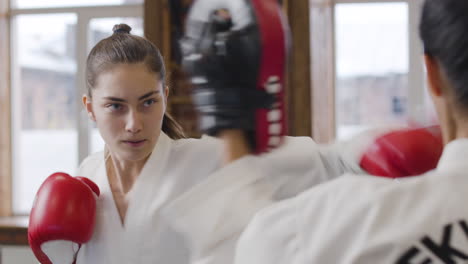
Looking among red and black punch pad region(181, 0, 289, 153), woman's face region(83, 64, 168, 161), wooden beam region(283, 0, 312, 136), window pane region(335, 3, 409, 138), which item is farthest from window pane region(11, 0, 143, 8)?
red and black punch pad region(181, 0, 289, 153)

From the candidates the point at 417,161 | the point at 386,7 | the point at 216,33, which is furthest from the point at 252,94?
the point at 386,7

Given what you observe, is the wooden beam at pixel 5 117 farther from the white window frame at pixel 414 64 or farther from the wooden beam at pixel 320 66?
the white window frame at pixel 414 64

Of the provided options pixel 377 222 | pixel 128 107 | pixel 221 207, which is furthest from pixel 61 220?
pixel 377 222

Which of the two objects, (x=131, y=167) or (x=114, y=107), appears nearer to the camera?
(x=114, y=107)

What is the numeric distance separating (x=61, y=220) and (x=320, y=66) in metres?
2.88

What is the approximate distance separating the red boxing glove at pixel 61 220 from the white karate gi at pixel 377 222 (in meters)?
0.95

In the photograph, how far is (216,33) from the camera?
669 mm

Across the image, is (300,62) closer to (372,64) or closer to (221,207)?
(372,64)

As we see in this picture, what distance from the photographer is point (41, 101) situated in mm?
4520

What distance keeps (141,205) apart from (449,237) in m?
1.11

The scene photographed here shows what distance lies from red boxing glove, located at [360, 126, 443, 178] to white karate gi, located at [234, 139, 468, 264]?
12.8 inches

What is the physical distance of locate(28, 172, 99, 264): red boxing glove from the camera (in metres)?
1.41

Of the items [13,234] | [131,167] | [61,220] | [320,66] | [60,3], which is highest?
[60,3]

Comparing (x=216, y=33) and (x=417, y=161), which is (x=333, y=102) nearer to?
(x=417, y=161)
